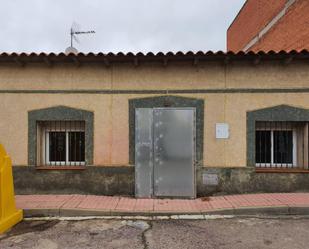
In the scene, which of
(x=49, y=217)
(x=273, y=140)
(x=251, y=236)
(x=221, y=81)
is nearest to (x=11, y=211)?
(x=49, y=217)

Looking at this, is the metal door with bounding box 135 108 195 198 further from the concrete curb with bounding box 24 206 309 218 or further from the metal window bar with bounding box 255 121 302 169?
the metal window bar with bounding box 255 121 302 169

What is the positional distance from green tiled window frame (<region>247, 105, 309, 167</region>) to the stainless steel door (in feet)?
4.79

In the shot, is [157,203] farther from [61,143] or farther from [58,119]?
[58,119]

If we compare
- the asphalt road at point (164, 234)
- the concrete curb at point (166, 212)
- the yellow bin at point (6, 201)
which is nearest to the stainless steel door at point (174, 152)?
A: the concrete curb at point (166, 212)

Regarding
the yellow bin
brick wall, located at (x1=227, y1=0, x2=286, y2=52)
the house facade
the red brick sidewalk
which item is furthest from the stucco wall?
brick wall, located at (x1=227, y1=0, x2=286, y2=52)

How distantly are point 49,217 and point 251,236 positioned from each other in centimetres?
408

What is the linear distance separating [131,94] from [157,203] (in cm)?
282

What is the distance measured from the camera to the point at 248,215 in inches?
216

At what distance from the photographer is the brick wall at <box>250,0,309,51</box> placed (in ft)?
27.8

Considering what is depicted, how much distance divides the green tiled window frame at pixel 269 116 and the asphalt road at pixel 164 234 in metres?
1.84

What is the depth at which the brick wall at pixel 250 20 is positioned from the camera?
454 inches

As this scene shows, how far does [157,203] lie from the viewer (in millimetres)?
6148

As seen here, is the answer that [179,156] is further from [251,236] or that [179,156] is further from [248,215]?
[251,236]

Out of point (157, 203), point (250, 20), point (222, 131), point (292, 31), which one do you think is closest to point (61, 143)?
point (157, 203)
